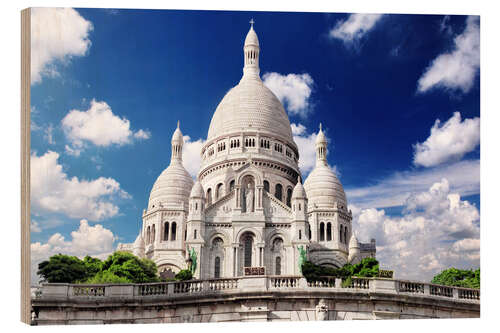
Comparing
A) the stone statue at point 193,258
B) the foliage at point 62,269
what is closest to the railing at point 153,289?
the foliage at point 62,269

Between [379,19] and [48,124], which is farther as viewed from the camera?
[379,19]

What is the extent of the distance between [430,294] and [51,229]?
10109 millimetres

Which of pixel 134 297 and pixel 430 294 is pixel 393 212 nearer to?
pixel 430 294

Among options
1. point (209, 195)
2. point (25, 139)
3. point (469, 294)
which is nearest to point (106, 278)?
point (25, 139)

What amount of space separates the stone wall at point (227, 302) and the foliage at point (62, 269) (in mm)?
2016

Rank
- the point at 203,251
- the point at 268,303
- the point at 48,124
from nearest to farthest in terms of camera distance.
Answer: the point at 268,303
the point at 48,124
the point at 203,251

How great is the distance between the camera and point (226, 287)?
17188 millimetres

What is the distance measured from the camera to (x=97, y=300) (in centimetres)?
1692

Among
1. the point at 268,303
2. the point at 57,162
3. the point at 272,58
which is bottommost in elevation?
the point at 268,303

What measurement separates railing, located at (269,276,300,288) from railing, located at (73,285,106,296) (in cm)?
418

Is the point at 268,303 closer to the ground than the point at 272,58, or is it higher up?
closer to the ground

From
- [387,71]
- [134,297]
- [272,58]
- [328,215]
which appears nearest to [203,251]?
[328,215]

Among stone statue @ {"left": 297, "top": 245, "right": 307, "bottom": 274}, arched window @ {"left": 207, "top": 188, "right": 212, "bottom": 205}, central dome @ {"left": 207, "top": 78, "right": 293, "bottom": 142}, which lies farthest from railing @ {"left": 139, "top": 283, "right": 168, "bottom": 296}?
central dome @ {"left": 207, "top": 78, "right": 293, "bottom": 142}

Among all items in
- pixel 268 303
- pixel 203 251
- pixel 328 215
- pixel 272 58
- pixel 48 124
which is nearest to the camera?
pixel 268 303
